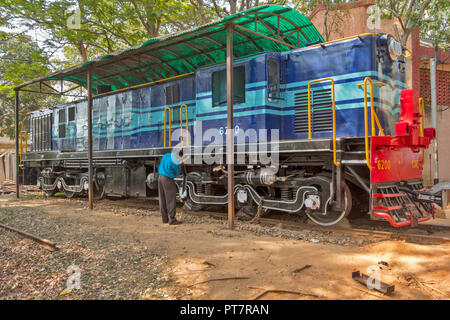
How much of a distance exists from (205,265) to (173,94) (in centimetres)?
581

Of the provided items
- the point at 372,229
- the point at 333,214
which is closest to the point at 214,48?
the point at 333,214

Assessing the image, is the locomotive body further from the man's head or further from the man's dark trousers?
the man's dark trousers

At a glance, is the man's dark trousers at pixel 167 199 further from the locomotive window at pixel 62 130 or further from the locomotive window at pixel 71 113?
the locomotive window at pixel 62 130

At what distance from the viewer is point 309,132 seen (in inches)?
249

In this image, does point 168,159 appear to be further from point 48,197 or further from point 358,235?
point 48,197

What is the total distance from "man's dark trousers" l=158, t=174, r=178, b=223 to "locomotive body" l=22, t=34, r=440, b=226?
2.74ft

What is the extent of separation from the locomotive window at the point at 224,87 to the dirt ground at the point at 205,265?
273 centimetres

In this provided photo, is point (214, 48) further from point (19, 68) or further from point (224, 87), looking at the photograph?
point (19, 68)

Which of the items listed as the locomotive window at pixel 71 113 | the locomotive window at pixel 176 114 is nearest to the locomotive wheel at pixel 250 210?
the locomotive window at pixel 176 114

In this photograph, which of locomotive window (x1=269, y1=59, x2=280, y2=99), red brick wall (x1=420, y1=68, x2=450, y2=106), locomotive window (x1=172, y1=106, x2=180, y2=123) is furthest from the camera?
red brick wall (x1=420, y1=68, x2=450, y2=106)

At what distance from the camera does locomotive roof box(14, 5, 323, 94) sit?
6906 mm

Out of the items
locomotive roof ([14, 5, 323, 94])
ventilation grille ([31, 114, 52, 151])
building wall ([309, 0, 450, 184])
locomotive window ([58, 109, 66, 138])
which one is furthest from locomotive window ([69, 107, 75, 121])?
building wall ([309, 0, 450, 184])

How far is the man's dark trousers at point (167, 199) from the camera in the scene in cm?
733
